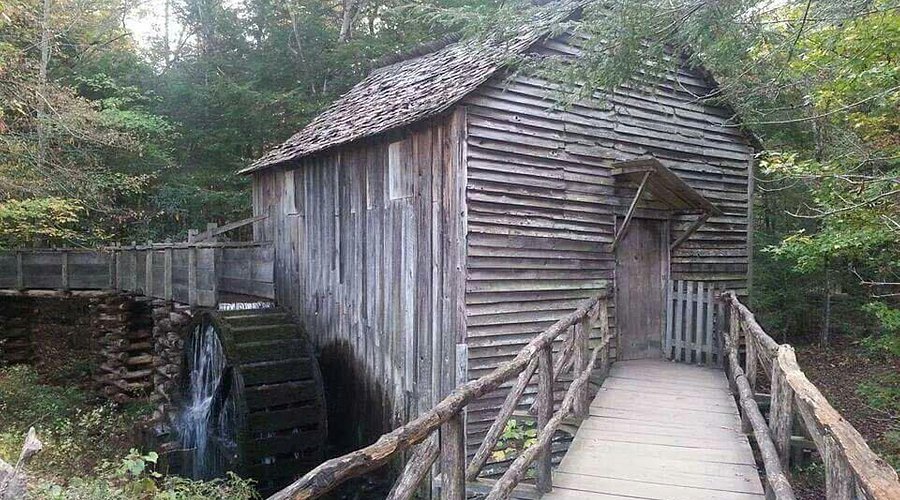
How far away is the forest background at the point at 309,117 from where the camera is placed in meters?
7.55

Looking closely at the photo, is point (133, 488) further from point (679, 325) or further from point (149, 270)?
point (679, 325)

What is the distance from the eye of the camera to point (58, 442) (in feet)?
33.2

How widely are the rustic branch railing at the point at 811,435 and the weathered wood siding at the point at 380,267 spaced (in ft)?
10.9

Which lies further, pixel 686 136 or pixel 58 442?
pixel 58 442

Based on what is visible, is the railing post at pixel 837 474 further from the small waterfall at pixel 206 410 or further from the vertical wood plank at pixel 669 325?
the small waterfall at pixel 206 410

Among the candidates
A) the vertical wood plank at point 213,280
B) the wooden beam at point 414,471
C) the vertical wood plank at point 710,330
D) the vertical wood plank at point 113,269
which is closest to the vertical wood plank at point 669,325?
the vertical wood plank at point 710,330

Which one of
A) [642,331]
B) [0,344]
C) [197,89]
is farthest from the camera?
[197,89]

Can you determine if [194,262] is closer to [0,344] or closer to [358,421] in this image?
[358,421]

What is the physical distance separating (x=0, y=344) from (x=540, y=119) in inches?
565

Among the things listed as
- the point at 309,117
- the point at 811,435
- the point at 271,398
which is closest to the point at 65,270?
the point at 309,117

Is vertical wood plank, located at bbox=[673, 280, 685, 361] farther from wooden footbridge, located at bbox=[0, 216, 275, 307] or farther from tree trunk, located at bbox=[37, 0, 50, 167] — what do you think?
tree trunk, located at bbox=[37, 0, 50, 167]

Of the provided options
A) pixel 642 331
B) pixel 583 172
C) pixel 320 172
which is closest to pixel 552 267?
pixel 583 172

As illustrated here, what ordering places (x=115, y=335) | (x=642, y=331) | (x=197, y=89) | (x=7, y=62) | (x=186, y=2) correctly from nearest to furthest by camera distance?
(x=642, y=331) → (x=7, y=62) → (x=115, y=335) → (x=197, y=89) → (x=186, y=2)

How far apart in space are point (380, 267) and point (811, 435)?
6.16 meters
